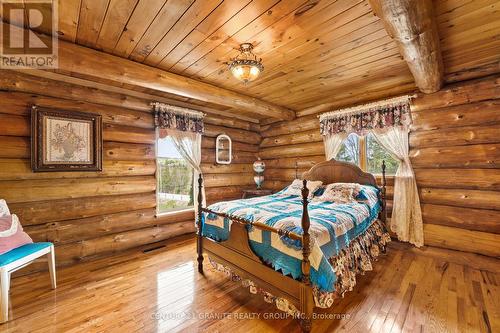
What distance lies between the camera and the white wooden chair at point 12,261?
1.94 m

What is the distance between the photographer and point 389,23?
171cm

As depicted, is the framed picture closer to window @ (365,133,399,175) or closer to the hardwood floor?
the hardwood floor

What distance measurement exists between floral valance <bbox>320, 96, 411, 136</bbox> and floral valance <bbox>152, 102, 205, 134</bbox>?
2494mm

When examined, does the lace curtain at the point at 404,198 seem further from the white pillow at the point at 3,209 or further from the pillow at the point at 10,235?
the white pillow at the point at 3,209

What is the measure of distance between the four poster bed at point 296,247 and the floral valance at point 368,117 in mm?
1272

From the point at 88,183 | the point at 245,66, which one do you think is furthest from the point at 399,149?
the point at 88,183

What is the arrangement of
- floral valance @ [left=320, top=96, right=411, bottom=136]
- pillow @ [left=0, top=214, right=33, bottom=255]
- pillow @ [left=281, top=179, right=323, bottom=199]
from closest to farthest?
1. pillow @ [left=0, top=214, right=33, bottom=255]
2. floral valance @ [left=320, top=96, right=411, bottom=136]
3. pillow @ [left=281, top=179, right=323, bottom=199]

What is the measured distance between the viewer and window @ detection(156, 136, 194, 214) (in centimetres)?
399

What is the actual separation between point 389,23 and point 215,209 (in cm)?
255

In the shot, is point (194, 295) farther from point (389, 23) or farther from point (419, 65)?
point (419, 65)

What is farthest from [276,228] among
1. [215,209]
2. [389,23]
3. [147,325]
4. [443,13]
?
[443,13]

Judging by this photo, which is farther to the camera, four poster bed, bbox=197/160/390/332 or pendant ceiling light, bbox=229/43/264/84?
pendant ceiling light, bbox=229/43/264/84

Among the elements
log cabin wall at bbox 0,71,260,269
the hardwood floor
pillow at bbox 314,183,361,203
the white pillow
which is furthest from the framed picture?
pillow at bbox 314,183,361,203

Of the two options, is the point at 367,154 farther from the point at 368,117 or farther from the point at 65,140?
the point at 65,140
